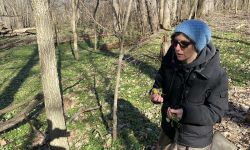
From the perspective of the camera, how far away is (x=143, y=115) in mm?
7812

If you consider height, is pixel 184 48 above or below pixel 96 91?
above

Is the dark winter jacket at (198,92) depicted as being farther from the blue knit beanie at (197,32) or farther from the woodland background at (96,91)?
the woodland background at (96,91)

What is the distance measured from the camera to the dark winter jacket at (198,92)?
325cm

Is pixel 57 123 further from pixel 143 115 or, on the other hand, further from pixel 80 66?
pixel 80 66

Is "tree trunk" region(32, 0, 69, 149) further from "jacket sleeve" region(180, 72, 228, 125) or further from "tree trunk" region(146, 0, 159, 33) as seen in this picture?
"tree trunk" region(146, 0, 159, 33)

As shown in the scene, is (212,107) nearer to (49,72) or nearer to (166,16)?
(49,72)

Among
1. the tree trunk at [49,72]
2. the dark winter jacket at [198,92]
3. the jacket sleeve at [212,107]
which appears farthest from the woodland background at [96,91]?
the jacket sleeve at [212,107]

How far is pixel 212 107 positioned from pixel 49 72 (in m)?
3.24

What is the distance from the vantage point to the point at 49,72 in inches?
220

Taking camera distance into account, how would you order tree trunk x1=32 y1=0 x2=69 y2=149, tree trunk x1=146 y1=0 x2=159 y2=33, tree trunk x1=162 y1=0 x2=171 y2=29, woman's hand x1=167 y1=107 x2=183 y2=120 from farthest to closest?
tree trunk x1=162 y1=0 x2=171 y2=29 < tree trunk x1=146 y1=0 x2=159 y2=33 < tree trunk x1=32 y1=0 x2=69 y2=149 < woman's hand x1=167 y1=107 x2=183 y2=120

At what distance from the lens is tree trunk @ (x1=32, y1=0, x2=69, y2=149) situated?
5.25 meters

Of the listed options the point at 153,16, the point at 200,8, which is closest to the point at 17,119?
the point at 153,16

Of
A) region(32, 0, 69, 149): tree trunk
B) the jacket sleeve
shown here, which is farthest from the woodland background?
the jacket sleeve

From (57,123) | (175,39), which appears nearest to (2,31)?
(57,123)
